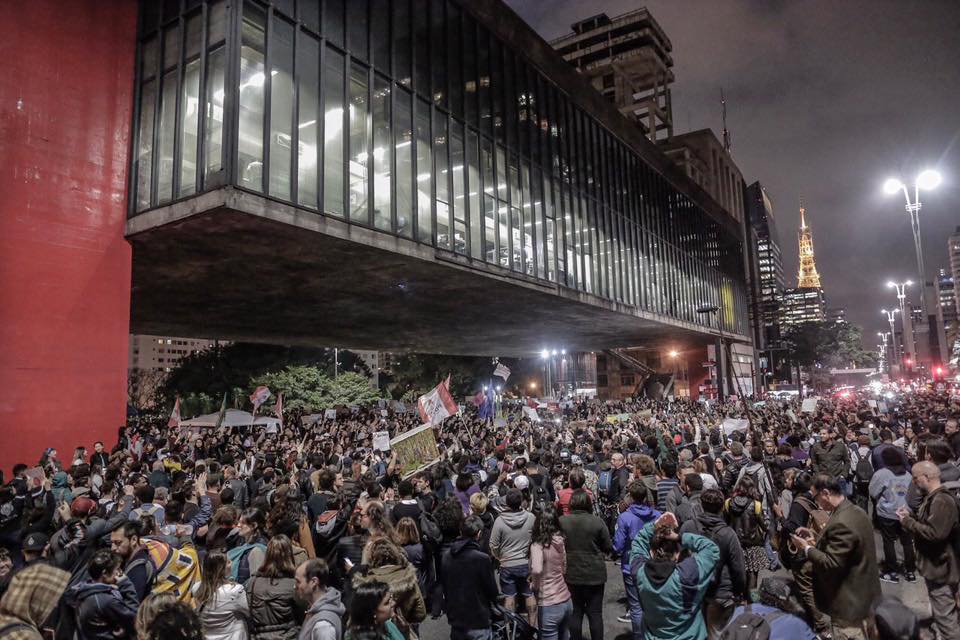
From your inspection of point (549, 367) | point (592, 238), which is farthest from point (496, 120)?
point (549, 367)

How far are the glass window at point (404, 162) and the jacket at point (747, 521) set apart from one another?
13113 mm

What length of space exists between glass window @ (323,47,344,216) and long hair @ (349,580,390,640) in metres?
13.1

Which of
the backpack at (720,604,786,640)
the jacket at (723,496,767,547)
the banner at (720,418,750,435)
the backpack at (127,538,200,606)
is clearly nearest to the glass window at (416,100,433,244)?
the banner at (720,418,750,435)

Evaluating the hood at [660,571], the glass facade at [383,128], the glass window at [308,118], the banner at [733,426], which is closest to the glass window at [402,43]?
the glass facade at [383,128]

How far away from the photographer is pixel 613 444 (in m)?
13.7

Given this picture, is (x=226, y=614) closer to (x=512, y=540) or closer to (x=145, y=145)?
(x=512, y=540)

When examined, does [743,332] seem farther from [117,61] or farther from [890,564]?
[117,61]

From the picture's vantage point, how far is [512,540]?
6.22 m

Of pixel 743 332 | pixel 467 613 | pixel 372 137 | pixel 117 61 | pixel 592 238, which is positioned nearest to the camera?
pixel 467 613

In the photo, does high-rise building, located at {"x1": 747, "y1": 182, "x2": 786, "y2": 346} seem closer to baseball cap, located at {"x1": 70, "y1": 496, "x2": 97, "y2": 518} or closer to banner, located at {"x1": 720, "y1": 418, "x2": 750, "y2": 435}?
banner, located at {"x1": 720, "y1": 418, "x2": 750, "y2": 435}

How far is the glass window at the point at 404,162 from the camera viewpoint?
1781 centimetres

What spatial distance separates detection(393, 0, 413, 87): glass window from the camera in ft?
59.4

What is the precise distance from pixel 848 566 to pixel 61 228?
15.9m

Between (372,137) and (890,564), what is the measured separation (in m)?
15.5
